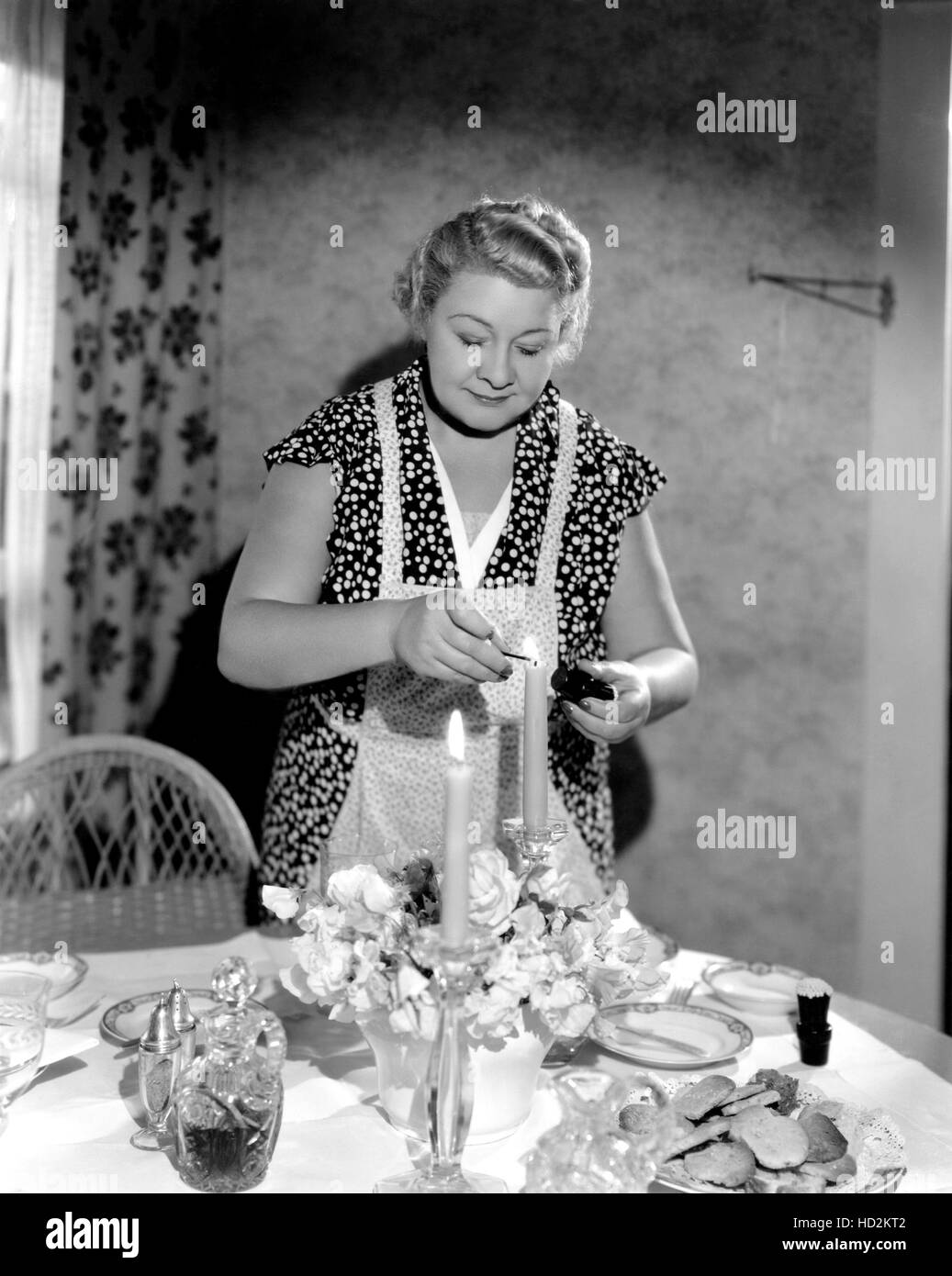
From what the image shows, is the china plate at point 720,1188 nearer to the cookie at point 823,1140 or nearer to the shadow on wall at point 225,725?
the cookie at point 823,1140

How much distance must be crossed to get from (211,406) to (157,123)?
680mm

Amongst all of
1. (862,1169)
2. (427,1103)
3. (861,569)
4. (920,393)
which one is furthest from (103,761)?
(920,393)

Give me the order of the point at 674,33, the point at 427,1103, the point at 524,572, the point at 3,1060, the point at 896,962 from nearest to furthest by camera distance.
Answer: the point at 427,1103
the point at 3,1060
the point at 524,572
the point at 674,33
the point at 896,962

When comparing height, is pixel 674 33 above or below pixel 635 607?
above

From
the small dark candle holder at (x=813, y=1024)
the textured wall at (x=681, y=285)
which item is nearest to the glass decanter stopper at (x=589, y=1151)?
the small dark candle holder at (x=813, y=1024)

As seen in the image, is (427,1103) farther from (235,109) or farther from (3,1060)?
(235,109)

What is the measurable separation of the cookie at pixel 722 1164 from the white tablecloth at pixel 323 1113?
0.49 ft

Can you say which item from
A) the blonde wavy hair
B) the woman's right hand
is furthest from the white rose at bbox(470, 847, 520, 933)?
the blonde wavy hair

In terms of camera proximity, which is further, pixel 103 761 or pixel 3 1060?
pixel 103 761

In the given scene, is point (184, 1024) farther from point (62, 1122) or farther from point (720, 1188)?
point (720, 1188)

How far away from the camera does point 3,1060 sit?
42.2 inches

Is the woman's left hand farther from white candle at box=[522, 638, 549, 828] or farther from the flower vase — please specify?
the flower vase

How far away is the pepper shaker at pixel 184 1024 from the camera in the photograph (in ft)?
3.57

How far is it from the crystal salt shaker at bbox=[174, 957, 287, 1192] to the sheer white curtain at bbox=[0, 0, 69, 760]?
2085 mm
